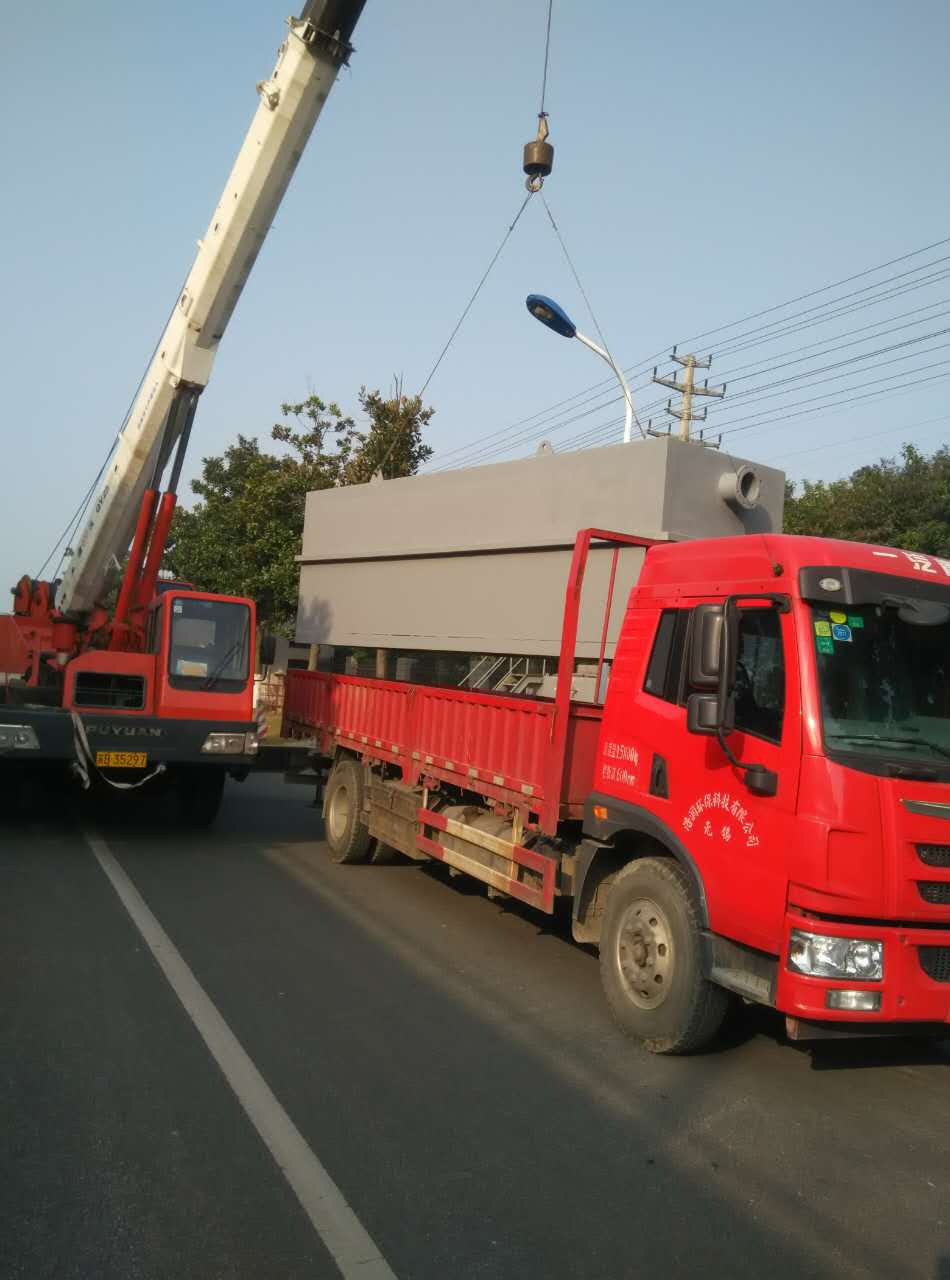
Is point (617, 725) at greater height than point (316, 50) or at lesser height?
lesser

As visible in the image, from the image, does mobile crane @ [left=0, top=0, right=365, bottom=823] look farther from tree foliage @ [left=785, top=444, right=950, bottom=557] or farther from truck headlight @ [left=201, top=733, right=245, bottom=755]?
tree foliage @ [left=785, top=444, right=950, bottom=557]

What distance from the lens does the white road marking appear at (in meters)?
3.34

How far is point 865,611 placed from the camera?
4996 millimetres

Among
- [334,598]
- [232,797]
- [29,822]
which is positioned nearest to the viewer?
[29,822]

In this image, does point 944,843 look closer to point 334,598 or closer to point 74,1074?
point 74,1074

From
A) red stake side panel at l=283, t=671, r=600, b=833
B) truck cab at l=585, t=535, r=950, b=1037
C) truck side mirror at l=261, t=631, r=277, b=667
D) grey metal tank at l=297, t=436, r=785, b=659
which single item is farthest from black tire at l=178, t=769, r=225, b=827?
truck cab at l=585, t=535, r=950, b=1037

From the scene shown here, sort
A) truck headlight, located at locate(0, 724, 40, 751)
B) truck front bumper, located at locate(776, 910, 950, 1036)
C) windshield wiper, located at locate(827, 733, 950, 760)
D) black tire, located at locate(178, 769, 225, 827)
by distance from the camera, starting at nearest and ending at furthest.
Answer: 1. truck front bumper, located at locate(776, 910, 950, 1036)
2. windshield wiper, located at locate(827, 733, 950, 760)
3. truck headlight, located at locate(0, 724, 40, 751)
4. black tire, located at locate(178, 769, 225, 827)

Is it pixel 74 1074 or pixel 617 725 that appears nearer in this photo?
pixel 74 1074

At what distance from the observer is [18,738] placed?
9.80m

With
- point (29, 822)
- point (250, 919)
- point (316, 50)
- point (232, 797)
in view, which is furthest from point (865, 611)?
point (232, 797)

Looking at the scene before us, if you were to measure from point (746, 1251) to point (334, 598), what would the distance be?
1402cm

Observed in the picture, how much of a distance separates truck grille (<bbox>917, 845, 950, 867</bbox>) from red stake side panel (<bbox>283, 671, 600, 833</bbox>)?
7.78 feet

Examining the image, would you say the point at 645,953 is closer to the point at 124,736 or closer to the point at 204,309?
the point at 124,736

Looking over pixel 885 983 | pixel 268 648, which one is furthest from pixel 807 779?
pixel 268 648
